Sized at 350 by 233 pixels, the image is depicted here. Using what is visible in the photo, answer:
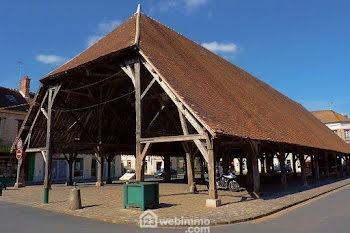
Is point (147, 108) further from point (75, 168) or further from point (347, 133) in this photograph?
point (347, 133)

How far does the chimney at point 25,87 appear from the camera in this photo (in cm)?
2974

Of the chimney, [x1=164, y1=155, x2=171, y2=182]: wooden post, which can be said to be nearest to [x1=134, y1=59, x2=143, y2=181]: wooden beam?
[x1=164, y1=155, x2=171, y2=182]: wooden post

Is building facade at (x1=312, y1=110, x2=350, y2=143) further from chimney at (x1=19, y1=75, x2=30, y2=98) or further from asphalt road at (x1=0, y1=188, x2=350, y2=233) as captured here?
asphalt road at (x1=0, y1=188, x2=350, y2=233)

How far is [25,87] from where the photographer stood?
1178 inches

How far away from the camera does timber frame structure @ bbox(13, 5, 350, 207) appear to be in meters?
10.9

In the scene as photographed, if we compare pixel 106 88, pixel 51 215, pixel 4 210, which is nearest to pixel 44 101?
pixel 106 88

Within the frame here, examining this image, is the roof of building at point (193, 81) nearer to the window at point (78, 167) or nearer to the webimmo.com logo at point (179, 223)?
the webimmo.com logo at point (179, 223)

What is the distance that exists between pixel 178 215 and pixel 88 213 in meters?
2.68

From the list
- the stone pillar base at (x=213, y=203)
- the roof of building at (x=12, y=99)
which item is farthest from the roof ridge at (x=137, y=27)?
the roof of building at (x=12, y=99)

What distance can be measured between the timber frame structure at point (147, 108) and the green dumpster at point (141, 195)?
71.3 inches

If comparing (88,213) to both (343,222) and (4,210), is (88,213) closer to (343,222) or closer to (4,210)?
(4,210)

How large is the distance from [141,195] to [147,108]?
9.53 m

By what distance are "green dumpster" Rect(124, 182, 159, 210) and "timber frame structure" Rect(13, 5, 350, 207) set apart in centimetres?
181

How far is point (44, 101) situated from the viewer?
17172 millimetres
